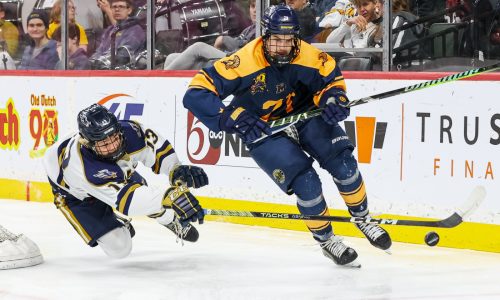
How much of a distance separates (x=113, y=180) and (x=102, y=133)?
257mm

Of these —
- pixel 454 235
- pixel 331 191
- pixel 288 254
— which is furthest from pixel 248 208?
pixel 454 235

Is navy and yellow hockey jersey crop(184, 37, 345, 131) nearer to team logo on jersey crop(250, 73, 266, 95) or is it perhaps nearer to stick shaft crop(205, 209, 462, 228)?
team logo on jersey crop(250, 73, 266, 95)

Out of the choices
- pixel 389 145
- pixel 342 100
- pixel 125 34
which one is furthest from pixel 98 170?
pixel 125 34

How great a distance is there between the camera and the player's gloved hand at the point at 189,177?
466cm

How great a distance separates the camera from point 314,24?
20.1ft

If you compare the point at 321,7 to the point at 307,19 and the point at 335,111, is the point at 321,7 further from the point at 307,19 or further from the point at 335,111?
the point at 335,111

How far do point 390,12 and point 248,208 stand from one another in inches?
57.2

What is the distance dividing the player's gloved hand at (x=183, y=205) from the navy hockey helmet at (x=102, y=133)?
341 mm

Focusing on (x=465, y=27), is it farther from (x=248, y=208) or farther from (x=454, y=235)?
(x=248, y=208)

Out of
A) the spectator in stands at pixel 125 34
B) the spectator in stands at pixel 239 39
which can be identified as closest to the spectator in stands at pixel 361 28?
the spectator in stands at pixel 239 39

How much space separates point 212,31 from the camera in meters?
6.66

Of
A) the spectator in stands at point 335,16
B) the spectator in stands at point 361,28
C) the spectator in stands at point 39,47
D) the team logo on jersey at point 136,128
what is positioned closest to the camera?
the team logo on jersey at point 136,128

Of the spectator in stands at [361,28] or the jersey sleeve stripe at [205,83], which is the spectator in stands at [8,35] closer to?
the spectator in stands at [361,28]

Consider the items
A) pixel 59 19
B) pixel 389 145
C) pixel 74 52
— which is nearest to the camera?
pixel 389 145
